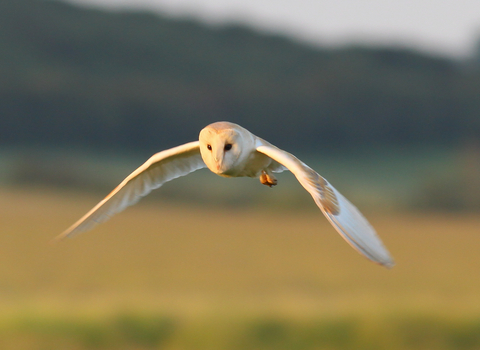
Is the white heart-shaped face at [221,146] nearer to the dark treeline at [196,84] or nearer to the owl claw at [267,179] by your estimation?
the owl claw at [267,179]

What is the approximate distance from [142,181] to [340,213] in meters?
1.13

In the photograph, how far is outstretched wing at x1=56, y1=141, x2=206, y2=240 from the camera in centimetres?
264

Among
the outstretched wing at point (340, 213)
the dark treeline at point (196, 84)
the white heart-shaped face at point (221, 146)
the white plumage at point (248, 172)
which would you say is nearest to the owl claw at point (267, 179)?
the white plumage at point (248, 172)

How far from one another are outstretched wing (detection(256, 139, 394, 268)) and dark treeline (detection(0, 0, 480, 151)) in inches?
1050

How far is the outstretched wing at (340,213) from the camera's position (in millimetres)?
1716

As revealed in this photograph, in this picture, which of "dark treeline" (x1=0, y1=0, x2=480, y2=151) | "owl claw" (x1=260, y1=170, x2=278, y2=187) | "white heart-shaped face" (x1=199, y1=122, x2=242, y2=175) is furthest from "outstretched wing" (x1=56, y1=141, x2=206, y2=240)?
"dark treeline" (x1=0, y1=0, x2=480, y2=151)

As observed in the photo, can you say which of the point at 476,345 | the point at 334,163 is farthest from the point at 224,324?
the point at 334,163

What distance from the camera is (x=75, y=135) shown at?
30172 mm

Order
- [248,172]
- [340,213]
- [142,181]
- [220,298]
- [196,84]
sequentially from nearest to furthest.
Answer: [340,213] → [248,172] → [142,181] → [220,298] → [196,84]

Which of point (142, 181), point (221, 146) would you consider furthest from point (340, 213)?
point (142, 181)

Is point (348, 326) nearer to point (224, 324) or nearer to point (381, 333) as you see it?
point (381, 333)

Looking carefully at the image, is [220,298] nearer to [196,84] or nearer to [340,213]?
[340,213]

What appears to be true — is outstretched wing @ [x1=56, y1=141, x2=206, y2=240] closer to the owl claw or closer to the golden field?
the owl claw

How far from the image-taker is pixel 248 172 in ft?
7.70
